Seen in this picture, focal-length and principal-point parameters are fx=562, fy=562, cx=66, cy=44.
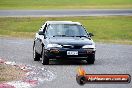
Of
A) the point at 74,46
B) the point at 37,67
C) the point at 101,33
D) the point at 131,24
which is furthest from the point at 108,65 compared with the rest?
the point at 131,24

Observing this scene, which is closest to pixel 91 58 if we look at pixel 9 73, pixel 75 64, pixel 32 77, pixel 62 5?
pixel 75 64

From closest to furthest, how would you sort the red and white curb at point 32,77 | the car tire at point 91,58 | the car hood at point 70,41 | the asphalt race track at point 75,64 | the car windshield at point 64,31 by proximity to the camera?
the red and white curb at point 32,77 → the asphalt race track at point 75,64 → the car hood at point 70,41 → the car tire at point 91,58 → the car windshield at point 64,31

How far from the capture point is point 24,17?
47.6 metres

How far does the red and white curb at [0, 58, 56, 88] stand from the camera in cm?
1216

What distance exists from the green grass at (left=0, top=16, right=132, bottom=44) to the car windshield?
451 inches

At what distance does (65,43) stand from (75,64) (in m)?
0.82

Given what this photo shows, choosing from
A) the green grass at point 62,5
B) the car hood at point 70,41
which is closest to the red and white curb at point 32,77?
the car hood at point 70,41

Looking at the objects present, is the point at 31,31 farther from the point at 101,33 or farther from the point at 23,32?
the point at 101,33

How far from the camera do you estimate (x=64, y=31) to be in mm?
19234

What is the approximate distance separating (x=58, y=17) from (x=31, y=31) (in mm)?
9996

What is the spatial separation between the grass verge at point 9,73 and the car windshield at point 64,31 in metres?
2.86

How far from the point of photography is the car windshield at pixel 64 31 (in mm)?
19156

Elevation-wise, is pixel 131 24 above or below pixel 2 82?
below

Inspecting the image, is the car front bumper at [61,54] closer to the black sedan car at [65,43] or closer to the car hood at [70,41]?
the black sedan car at [65,43]
